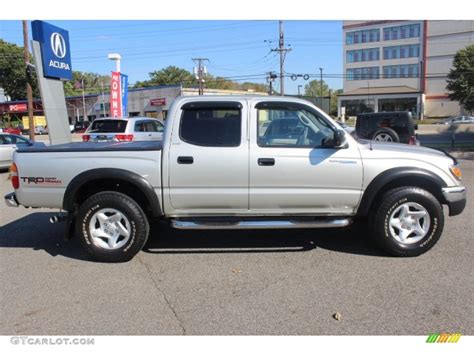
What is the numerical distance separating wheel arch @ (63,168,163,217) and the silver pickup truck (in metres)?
0.01

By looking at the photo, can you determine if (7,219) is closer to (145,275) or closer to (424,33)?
(145,275)

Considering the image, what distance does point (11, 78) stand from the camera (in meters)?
71.2

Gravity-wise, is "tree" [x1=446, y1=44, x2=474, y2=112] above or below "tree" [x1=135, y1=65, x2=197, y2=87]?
below

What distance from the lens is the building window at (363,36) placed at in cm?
8719

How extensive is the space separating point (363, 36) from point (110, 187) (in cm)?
9265

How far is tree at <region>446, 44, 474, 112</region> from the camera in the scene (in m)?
47.1

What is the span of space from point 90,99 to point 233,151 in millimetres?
71247

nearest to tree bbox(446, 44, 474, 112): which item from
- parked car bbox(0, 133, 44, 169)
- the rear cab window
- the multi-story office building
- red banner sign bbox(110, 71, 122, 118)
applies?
the multi-story office building

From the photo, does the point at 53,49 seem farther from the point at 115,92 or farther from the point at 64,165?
the point at 115,92

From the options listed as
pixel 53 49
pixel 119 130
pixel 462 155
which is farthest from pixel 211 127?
pixel 462 155

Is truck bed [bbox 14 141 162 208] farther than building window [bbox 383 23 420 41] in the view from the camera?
No

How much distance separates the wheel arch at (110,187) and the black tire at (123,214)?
15 centimetres

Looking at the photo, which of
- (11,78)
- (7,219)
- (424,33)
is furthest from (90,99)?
(7,219)

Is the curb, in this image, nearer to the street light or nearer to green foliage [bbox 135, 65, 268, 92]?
the street light
